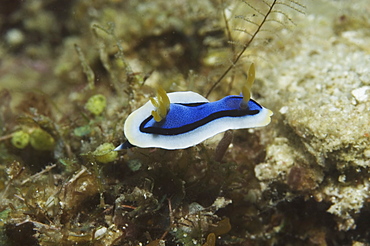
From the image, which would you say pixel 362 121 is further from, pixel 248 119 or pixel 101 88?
pixel 101 88

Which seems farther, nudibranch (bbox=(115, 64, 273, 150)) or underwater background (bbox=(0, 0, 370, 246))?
underwater background (bbox=(0, 0, 370, 246))

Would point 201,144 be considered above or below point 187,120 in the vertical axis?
below

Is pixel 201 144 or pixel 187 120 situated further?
pixel 201 144

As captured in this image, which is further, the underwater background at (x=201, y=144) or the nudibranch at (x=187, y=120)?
the underwater background at (x=201, y=144)

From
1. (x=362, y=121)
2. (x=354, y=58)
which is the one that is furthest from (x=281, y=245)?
(x=354, y=58)
